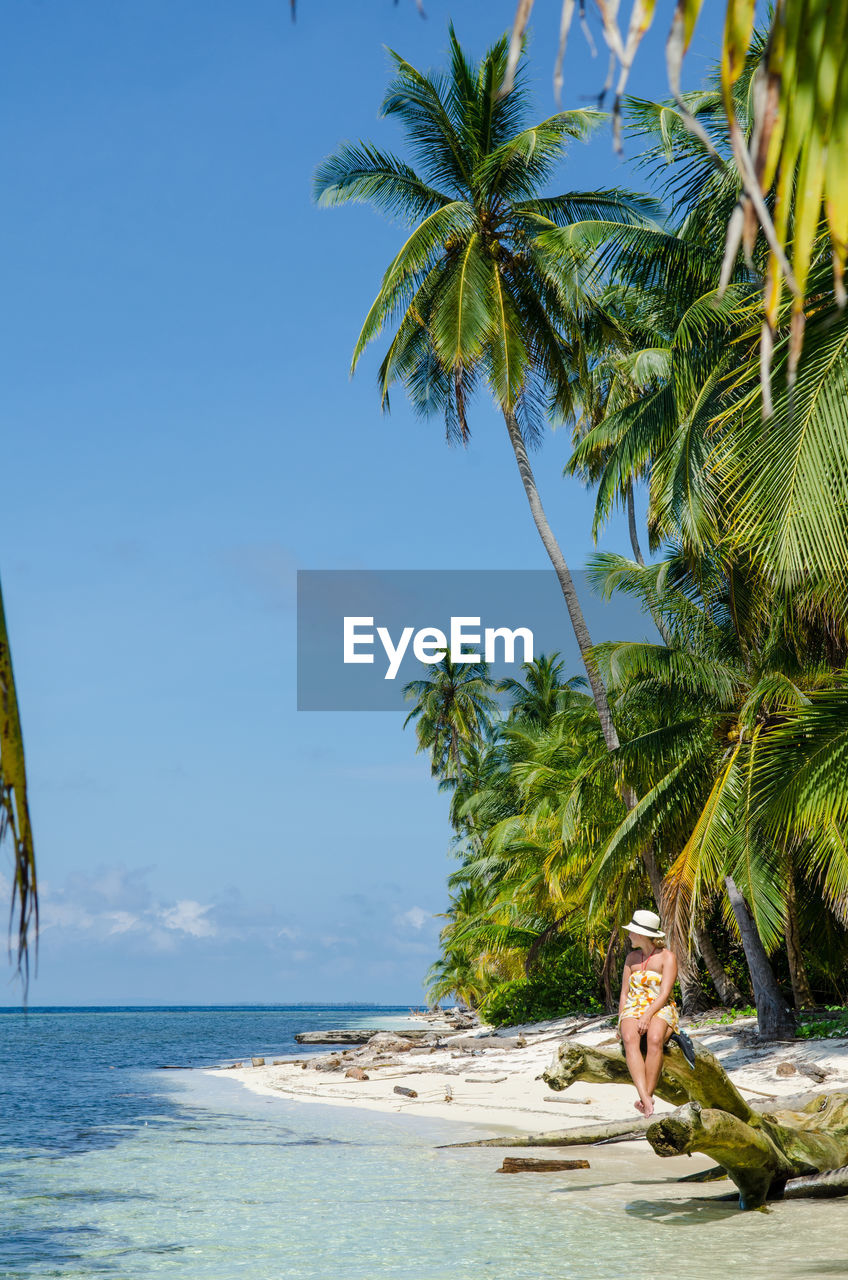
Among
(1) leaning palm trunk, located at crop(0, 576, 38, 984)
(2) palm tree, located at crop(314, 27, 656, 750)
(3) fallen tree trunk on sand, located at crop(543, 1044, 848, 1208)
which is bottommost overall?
(3) fallen tree trunk on sand, located at crop(543, 1044, 848, 1208)

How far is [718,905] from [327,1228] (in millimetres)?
14674

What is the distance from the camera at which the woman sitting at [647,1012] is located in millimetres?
7734

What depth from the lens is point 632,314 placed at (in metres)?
20.5

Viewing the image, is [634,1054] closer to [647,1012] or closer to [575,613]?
[647,1012]

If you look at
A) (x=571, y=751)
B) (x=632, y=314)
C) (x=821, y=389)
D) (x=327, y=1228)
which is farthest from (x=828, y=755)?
(x=571, y=751)

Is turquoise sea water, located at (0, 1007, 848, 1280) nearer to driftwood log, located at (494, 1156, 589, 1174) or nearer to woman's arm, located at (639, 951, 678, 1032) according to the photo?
driftwood log, located at (494, 1156, 589, 1174)

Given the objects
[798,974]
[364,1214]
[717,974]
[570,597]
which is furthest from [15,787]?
[717,974]

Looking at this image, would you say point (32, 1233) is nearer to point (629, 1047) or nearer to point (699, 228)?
point (629, 1047)

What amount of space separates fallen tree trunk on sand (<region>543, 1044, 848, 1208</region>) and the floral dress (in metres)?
0.22

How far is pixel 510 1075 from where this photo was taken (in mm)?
19953

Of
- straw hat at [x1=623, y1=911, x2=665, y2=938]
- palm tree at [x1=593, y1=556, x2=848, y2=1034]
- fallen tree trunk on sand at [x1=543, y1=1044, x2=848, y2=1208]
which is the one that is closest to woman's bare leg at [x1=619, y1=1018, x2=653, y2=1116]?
fallen tree trunk on sand at [x1=543, y1=1044, x2=848, y2=1208]

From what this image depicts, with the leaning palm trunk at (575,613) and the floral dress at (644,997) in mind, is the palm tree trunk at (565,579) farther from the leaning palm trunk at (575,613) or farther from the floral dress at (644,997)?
the floral dress at (644,997)

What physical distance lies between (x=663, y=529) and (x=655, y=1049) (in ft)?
29.8

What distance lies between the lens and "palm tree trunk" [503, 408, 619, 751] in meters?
18.3
